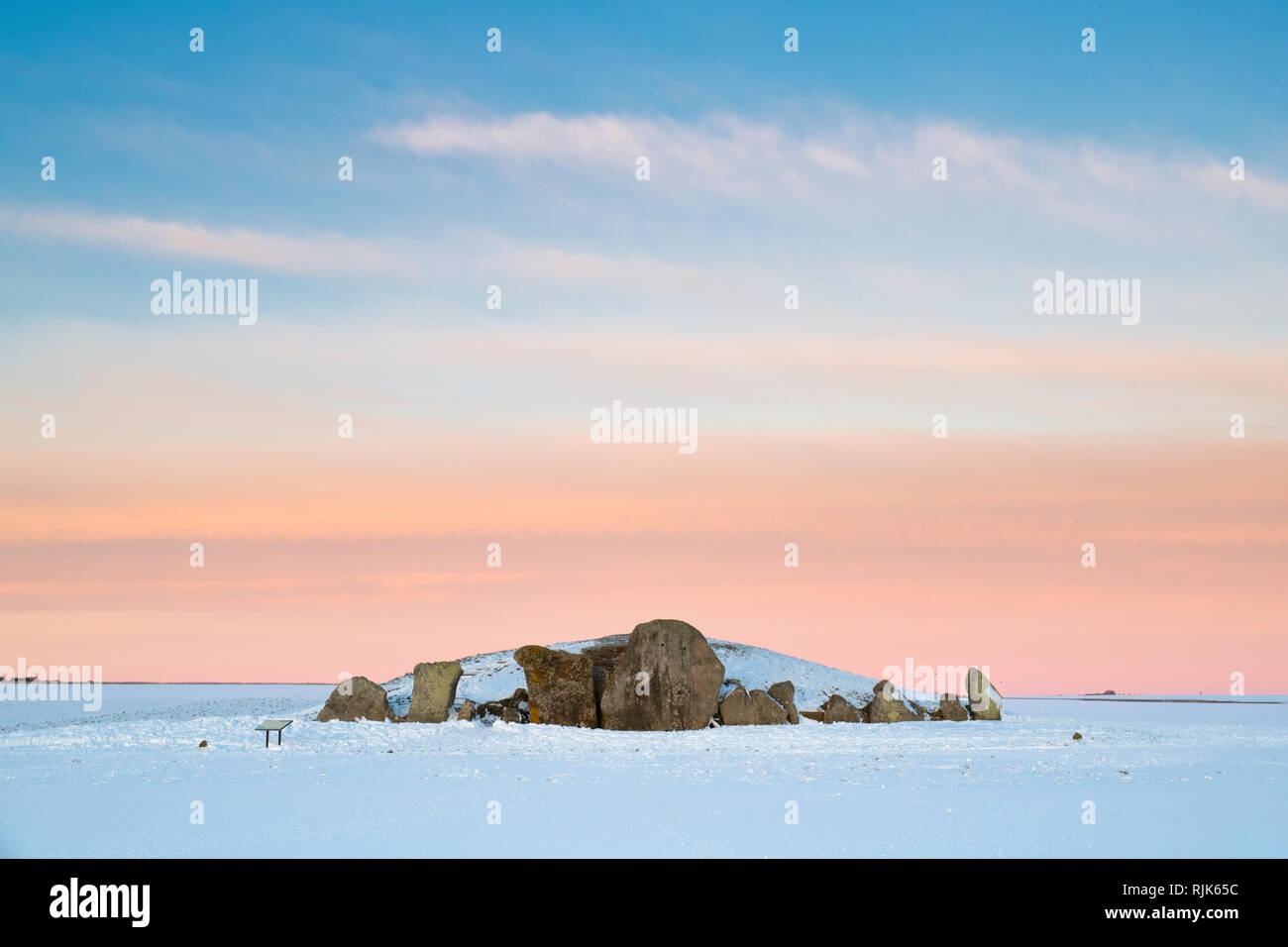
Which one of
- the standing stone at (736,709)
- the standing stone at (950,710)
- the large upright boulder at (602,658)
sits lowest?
the standing stone at (950,710)

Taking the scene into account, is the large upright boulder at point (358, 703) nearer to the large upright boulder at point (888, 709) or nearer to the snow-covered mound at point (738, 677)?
the snow-covered mound at point (738, 677)

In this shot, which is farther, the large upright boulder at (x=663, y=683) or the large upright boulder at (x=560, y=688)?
the large upright boulder at (x=560, y=688)

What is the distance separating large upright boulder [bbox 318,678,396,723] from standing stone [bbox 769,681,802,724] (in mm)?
12199

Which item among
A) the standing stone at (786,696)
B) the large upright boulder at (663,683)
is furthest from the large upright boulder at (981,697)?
the large upright boulder at (663,683)

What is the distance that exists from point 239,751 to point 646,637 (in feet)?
43.1

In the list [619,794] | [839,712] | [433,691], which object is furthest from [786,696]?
[619,794]

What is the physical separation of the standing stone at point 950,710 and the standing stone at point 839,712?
2941 mm

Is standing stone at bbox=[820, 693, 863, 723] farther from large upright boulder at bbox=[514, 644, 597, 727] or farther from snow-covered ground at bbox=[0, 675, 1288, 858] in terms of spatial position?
large upright boulder at bbox=[514, 644, 597, 727]

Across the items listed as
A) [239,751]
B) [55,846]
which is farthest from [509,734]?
[55,846]

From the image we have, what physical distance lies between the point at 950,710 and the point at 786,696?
6343mm

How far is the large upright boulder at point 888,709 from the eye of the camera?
37.8 meters

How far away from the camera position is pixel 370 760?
878 inches

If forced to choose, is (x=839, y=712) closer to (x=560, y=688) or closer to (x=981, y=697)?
(x=981, y=697)

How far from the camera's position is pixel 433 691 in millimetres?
33938
